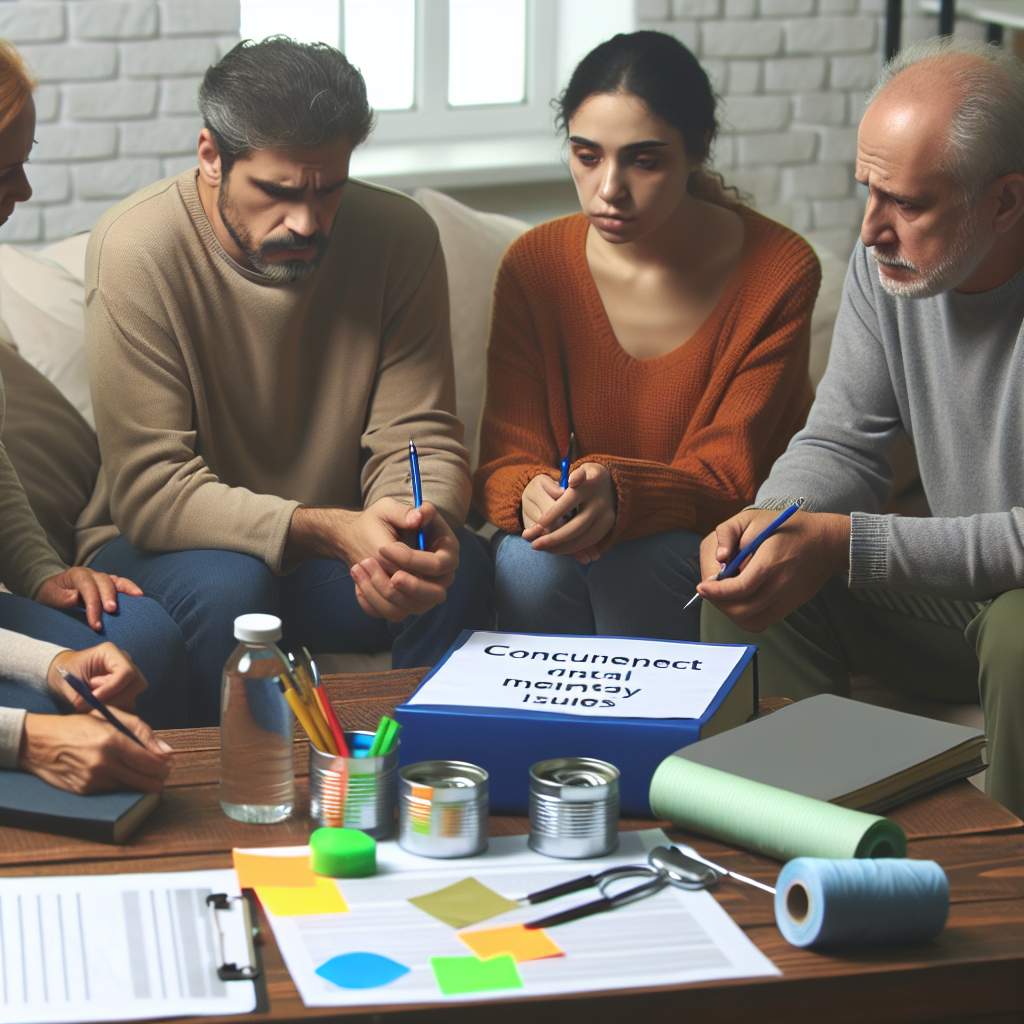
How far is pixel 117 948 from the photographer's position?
3.10 feet

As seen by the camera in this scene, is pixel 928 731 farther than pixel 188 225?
No

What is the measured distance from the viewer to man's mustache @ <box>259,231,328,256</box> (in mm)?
1821

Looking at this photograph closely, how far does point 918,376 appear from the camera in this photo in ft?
6.09

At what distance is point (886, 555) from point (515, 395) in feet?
2.22

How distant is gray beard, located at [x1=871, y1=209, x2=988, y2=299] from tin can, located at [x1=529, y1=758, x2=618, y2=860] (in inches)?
36.1

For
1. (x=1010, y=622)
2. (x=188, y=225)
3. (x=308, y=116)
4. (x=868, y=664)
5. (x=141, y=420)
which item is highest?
(x=308, y=116)

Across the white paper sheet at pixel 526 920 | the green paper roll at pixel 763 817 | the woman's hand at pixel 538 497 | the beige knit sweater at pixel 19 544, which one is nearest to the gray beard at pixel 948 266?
the woman's hand at pixel 538 497

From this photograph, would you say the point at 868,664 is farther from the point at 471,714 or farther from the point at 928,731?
the point at 471,714

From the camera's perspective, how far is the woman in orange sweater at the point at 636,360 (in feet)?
6.28

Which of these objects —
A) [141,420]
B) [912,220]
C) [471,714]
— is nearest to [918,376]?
[912,220]

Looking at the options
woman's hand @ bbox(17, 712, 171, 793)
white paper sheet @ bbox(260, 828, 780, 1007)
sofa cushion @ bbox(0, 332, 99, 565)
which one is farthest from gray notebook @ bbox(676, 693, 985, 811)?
sofa cushion @ bbox(0, 332, 99, 565)

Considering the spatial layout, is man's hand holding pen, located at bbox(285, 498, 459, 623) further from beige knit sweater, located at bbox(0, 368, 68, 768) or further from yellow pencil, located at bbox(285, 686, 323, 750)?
yellow pencil, located at bbox(285, 686, 323, 750)

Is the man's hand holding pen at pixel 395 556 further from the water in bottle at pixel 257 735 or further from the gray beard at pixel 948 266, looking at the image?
the gray beard at pixel 948 266

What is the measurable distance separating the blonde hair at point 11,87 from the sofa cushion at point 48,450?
1.81 ft
